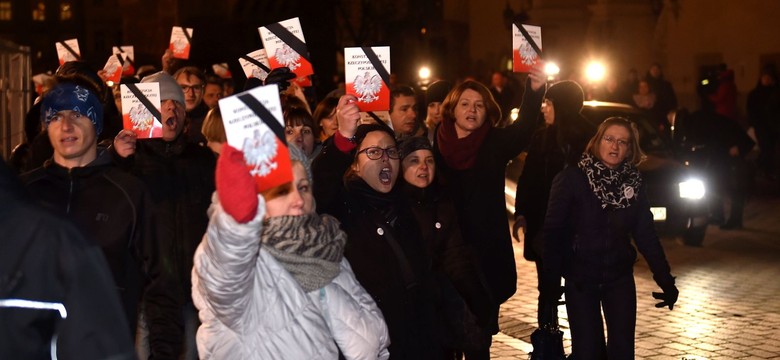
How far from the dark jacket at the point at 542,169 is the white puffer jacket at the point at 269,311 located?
4563 millimetres

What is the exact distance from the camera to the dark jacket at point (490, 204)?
8086mm

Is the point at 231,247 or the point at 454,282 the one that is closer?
the point at 231,247

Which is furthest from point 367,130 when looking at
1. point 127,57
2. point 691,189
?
point 691,189

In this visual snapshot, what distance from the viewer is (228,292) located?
4367 mm

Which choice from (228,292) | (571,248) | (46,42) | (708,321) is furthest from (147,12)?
(46,42)

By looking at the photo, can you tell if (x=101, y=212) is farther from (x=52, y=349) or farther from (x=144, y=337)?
(x=52, y=349)

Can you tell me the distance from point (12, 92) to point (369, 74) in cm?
403

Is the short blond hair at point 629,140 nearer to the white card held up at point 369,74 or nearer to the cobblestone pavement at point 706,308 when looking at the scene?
the white card held up at point 369,74

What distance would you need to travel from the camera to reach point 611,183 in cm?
775

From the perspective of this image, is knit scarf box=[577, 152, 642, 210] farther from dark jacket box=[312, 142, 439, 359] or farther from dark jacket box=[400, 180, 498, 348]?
dark jacket box=[312, 142, 439, 359]

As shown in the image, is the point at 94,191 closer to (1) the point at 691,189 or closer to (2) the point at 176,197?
(2) the point at 176,197

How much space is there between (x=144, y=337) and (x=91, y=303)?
4.25m

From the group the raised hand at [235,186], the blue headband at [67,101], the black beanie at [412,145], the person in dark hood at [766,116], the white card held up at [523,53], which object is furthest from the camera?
the person in dark hood at [766,116]

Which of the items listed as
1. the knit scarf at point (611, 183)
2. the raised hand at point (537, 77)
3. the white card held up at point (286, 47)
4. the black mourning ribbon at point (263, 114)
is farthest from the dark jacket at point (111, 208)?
the raised hand at point (537, 77)
